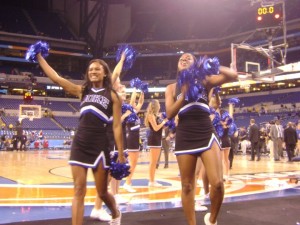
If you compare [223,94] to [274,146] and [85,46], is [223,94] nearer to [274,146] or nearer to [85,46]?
[85,46]

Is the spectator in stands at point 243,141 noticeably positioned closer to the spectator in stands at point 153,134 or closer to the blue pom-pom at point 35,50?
the spectator in stands at point 153,134

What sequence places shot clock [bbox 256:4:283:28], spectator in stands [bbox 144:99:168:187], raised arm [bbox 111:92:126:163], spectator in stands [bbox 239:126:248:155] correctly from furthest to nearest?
spectator in stands [bbox 239:126:248:155], shot clock [bbox 256:4:283:28], spectator in stands [bbox 144:99:168:187], raised arm [bbox 111:92:126:163]

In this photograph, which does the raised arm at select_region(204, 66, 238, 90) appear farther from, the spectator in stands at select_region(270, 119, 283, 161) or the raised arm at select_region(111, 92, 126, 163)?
the spectator in stands at select_region(270, 119, 283, 161)

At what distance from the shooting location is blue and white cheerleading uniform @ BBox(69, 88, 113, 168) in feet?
9.99

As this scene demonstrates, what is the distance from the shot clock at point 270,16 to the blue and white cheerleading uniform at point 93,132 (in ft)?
25.7

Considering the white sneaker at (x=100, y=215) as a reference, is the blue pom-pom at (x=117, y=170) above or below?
above

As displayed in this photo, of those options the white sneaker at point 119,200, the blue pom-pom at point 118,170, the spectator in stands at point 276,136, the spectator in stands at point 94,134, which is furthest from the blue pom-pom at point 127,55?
the spectator in stands at point 276,136

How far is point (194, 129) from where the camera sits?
329cm

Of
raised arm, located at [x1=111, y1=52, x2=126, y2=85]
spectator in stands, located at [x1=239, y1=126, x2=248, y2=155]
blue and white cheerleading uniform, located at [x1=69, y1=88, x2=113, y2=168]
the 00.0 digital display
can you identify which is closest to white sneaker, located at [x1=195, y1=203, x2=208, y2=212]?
blue and white cheerleading uniform, located at [x1=69, y1=88, x2=113, y2=168]

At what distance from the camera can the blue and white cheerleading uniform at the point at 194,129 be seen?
3.25m

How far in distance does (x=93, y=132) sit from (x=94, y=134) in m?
0.02

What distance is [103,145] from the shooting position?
3131mm

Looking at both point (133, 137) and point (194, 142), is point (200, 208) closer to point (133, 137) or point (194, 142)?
point (194, 142)

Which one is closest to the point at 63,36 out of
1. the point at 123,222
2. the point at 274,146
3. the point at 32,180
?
the point at 274,146
